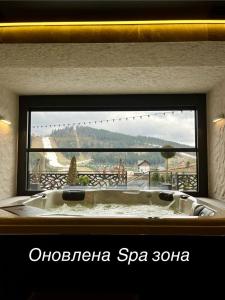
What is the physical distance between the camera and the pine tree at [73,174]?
16.1ft

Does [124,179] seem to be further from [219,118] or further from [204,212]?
[204,212]

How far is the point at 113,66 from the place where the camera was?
3.24 meters

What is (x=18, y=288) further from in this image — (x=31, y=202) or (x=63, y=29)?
(x=63, y=29)

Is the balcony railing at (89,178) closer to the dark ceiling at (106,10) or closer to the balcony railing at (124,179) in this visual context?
the balcony railing at (124,179)

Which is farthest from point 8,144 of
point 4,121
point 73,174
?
point 73,174

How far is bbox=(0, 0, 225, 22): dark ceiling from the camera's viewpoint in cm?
230

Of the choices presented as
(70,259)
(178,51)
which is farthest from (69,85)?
(70,259)

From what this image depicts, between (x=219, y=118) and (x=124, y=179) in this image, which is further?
(x=124, y=179)

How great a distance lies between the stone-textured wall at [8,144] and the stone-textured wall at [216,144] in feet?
10.7

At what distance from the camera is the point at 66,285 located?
1424 mm

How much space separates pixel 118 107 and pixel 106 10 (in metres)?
2.61

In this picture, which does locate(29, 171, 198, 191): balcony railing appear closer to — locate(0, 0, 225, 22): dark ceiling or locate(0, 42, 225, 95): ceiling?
locate(0, 42, 225, 95): ceiling

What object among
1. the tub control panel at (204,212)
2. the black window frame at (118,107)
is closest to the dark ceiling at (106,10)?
the tub control panel at (204,212)

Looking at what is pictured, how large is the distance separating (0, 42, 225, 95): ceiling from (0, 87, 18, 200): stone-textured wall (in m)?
0.29
